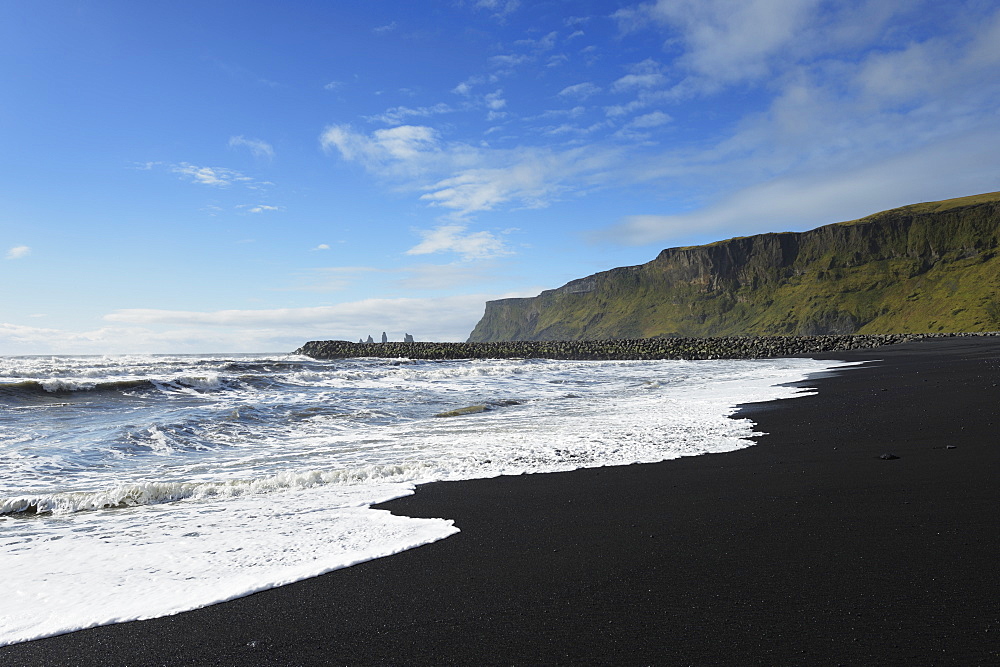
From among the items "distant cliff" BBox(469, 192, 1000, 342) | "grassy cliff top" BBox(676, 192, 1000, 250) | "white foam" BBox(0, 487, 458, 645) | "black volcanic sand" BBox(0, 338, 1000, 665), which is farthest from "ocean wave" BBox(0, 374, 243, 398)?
"grassy cliff top" BBox(676, 192, 1000, 250)

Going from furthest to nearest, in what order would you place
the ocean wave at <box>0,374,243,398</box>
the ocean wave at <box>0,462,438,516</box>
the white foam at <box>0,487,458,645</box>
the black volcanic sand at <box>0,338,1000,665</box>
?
the ocean wave at <box>0,374,243,398</box> < the ocean wave at <box>0,462,438,516</box> < the white foam at <box>0,487,458,645</box> < the black volcanic sand at <box>0,338,1000,665</box>

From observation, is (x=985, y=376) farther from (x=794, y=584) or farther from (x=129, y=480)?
(x=129, y=480)

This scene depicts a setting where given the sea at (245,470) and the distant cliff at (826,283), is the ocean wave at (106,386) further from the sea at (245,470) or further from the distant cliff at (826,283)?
the distant cliff at (826,283)

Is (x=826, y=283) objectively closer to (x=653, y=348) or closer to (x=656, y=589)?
(x=653, y=348)

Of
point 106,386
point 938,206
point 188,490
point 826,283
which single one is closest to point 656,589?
point 188,490

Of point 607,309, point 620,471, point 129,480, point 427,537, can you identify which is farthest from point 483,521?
point 607,309

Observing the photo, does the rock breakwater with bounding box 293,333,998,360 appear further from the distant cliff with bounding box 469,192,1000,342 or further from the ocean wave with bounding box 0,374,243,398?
the distant cliff with bounding box 469,192,1000,342

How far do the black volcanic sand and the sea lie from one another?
0.33 m

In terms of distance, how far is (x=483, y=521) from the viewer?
406cm

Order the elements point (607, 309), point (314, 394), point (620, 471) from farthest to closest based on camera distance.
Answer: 1. point (607, 309)
2. point (314, 394)
3. point (620, 471)

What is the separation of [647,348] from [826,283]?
8228 centimetres

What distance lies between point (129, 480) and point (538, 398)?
9.79 meters

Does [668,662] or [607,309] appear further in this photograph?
[607,309]

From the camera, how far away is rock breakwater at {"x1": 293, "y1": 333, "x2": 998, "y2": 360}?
40344 millimetres
